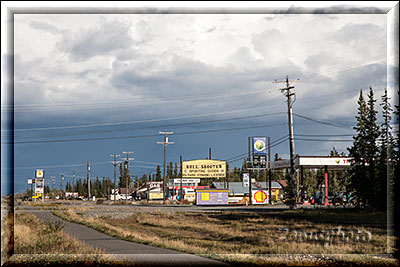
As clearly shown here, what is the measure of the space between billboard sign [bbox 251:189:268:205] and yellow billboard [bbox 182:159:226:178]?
13000mm

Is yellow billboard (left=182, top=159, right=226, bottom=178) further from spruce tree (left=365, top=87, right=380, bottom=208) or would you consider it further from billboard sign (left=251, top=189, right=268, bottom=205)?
spruce tree (left=365, top=87, right=380, bottom=208)

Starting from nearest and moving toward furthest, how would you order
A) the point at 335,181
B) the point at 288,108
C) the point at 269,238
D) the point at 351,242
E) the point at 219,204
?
the point at 351,242
the point at 269,238
the point at 288,108
the point at 219,204
the point at 335,181

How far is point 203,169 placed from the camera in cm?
8044

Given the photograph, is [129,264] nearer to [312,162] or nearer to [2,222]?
[2,222]

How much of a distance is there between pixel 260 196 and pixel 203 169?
1691 cm

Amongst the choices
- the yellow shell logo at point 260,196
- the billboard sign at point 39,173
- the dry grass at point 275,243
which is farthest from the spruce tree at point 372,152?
the billboard sign at point 39,173

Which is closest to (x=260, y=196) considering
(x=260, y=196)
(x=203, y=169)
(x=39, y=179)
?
(x=260, y=196)

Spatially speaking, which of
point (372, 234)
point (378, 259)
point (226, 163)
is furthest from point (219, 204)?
point (378, 259)

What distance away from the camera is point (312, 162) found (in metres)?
60.8

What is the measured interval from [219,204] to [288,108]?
29.8 meters

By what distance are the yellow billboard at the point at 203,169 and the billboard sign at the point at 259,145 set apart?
15780mm

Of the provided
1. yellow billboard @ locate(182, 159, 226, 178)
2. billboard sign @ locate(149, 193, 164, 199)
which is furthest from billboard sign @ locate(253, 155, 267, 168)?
billboard sign @ locate(149, 193, 164, 199)

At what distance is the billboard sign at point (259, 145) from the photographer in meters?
64.6

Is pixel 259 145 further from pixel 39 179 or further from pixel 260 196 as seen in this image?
pixel 39 179
